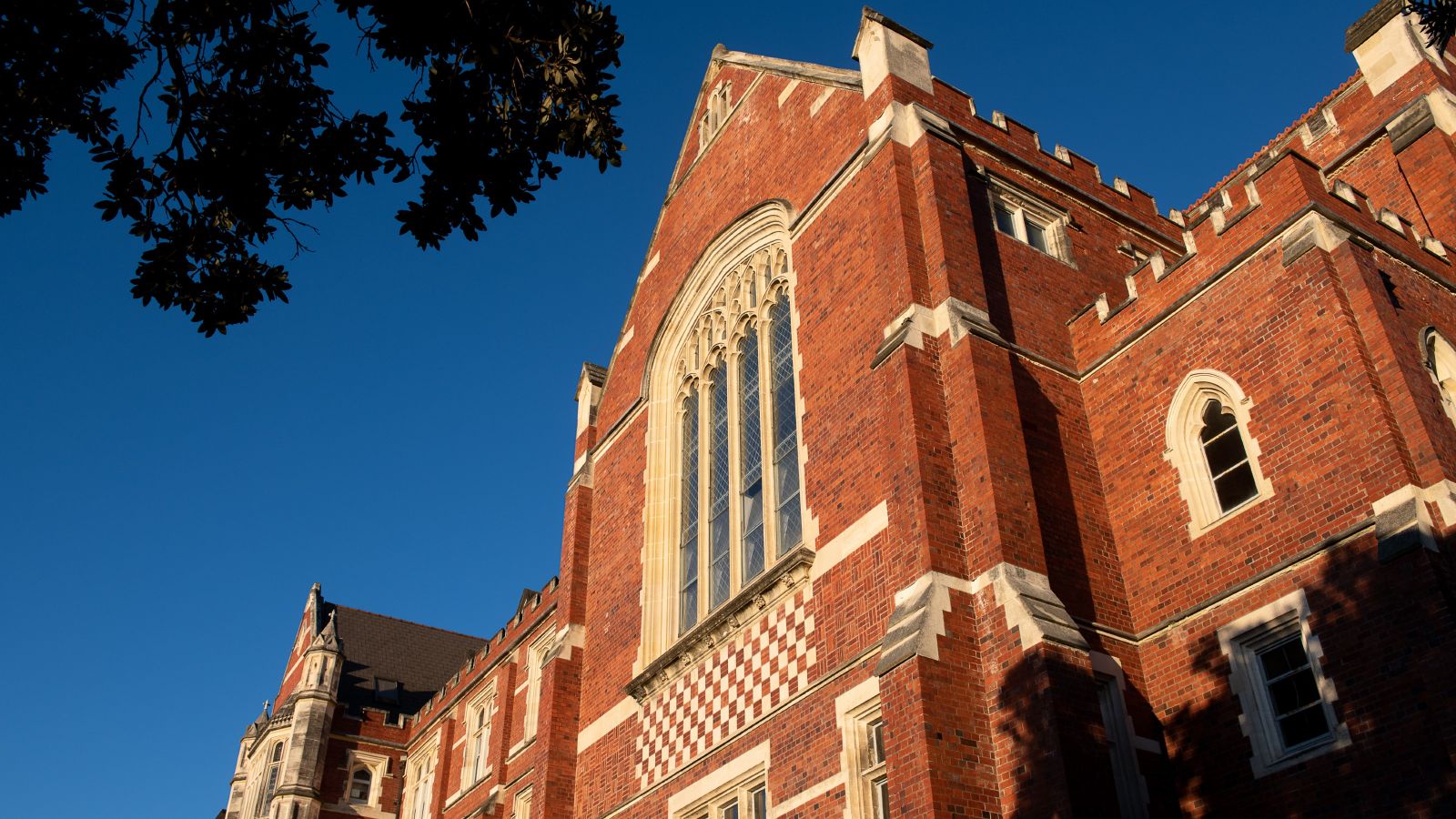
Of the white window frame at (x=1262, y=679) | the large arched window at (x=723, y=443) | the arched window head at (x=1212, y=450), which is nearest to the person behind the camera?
the white window frame at (x=1262, y=679)

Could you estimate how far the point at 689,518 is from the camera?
19891mm

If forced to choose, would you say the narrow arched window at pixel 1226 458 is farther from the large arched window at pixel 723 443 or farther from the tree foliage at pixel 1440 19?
the tree foliage at pixel 1440 19

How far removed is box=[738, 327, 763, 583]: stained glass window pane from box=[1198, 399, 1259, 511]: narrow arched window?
613 centimetres

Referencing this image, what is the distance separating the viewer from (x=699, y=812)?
52.7 feet

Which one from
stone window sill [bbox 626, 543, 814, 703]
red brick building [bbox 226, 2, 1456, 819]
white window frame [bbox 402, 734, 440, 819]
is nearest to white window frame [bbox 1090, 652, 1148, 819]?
red brick building [bbox 226, 2, 1456, 819]

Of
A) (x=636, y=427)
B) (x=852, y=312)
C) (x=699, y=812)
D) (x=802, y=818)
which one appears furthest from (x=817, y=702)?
(x=636, y=427)

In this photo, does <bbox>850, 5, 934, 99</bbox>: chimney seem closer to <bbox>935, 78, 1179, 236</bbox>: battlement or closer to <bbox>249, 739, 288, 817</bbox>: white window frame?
<bbox>935, 78, 1179, 236</bbox>: battlement

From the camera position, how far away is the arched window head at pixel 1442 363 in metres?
13.1

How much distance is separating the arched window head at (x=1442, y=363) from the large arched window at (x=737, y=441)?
7.45 metres

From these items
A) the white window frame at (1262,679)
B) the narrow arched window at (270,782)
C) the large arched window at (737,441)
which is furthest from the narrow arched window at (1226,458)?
the narrow arched window at (270,782)

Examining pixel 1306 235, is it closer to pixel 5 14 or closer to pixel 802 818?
pixel 802 818

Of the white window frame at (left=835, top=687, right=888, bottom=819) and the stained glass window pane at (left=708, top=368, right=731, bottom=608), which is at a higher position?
the stained glass window pane at (left=708, top=368, right=731, bottom=608)

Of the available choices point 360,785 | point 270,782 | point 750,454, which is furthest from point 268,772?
point 750,454

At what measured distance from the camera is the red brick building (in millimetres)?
11531
